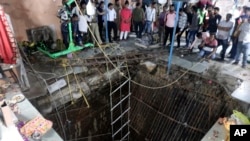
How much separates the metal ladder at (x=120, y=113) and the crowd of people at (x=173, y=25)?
2077 millimetres

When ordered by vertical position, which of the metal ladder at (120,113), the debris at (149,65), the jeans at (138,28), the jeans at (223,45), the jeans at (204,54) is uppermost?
the jeans at (138,28)

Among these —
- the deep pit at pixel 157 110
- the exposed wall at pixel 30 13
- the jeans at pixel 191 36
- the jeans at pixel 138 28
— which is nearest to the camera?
the deep pit at pixel 157 110

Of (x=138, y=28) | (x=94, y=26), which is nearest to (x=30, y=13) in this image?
(x=94, y=26)

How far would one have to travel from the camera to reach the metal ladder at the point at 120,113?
732cm

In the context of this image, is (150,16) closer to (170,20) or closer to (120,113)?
(170,20)

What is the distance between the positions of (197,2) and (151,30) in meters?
2.34

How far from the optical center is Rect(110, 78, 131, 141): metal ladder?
732cm

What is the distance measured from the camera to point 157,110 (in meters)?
6.91

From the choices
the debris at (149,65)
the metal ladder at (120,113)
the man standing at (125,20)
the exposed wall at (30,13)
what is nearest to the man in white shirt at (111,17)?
the man standing at (125,20)

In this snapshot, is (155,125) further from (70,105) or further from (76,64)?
(76,64)

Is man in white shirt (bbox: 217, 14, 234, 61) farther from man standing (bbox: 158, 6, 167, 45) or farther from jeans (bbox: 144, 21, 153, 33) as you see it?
jeans (bbox: 144, 21, 153, 33)

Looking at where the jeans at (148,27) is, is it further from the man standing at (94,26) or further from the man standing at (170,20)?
the man standing at (94,26)

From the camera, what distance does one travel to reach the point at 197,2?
9.90m

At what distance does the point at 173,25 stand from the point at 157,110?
3.35 m
